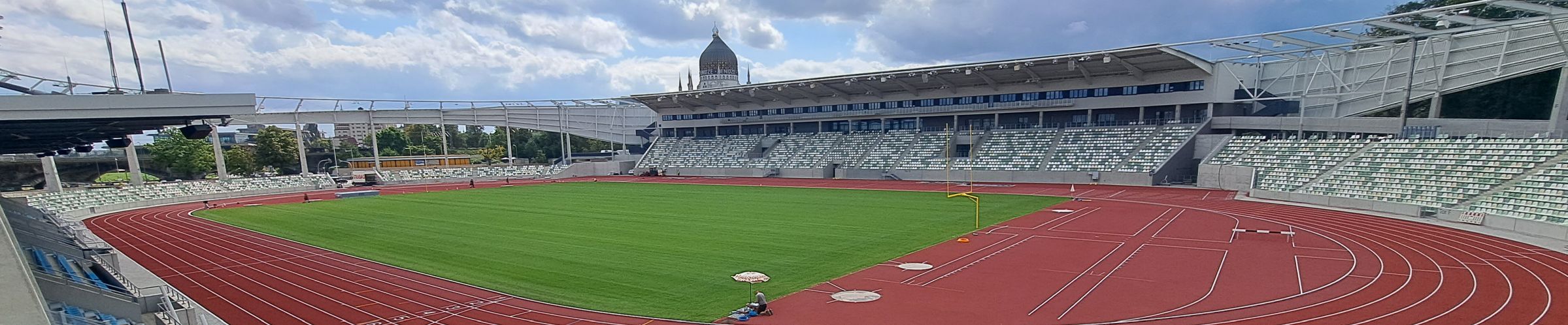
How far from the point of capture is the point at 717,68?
98.2 m

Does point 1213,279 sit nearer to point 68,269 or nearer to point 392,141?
point 68,269

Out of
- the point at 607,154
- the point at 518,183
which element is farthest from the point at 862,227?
the point at 607,154

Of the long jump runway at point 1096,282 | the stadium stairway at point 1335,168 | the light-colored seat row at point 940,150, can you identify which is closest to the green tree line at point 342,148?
the light-colored seat row at point 940,150

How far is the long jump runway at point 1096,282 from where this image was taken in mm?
12188

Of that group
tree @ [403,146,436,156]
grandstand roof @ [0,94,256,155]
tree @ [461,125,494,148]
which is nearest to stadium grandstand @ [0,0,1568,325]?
grandstand roof @ [0,94,256,155]

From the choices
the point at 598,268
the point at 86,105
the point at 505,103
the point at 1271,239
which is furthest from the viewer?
the point at 505,103

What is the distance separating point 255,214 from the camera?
34031 mm

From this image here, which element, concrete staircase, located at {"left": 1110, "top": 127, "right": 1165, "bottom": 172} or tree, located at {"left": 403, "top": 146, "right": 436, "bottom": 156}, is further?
tree, located at {"left": 403, "top": 146, "right": 436, "bottom": 156}

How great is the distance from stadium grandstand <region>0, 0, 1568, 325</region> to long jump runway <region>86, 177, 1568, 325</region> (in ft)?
0.32

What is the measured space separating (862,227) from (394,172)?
59.6 m

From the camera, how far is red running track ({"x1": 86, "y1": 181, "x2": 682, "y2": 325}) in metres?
13.2

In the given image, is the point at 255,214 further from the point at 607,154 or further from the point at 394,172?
the point at 607,154

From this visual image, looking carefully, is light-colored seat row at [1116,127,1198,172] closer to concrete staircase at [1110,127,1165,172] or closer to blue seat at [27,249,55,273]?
concrete staircase at [1110,127,1165,172]

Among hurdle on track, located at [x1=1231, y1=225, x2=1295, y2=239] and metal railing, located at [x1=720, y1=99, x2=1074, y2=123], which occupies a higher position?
metal railing, located at [x1=720, y1=99, x2=1074, y2=123]
